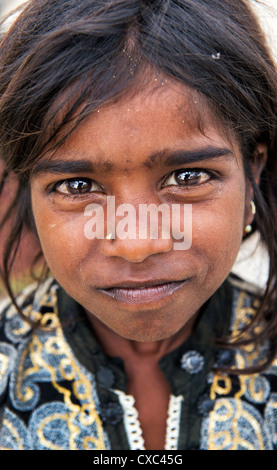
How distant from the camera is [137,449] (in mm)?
1208

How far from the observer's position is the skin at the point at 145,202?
0.89m

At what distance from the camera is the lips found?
1001 mm

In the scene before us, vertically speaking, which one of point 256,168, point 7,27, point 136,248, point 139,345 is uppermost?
point 7,27

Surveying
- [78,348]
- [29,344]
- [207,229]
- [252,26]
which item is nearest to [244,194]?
→ [207,229]

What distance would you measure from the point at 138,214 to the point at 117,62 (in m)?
0.26

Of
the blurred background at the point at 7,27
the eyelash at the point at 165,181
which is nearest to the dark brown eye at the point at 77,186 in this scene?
the eyelash at the point at 165,181

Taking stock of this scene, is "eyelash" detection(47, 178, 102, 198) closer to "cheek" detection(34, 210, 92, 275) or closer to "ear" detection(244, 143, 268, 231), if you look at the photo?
"cheek" detection(34, 210, 92, 275)

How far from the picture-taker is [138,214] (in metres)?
0.92

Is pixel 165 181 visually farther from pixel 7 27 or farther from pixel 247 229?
pixel 7 27

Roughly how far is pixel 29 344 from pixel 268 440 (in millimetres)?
615

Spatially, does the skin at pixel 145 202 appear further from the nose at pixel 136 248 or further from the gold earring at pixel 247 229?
the gold earring at pixel 247 229

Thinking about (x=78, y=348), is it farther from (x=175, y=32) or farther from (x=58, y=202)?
(x=175, y=32)

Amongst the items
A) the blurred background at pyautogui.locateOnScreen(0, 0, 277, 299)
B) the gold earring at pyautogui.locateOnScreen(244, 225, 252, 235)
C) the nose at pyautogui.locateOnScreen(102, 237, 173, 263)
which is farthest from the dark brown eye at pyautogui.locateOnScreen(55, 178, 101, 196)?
the gold earring at pyautogui.locateOnScreen(244, 225, 252, 235)

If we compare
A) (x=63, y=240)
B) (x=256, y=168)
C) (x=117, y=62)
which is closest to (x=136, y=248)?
(x=63, y=240)
